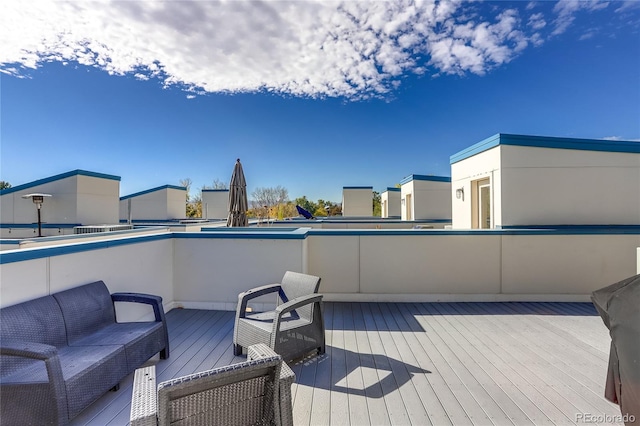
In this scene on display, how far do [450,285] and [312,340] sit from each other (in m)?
2.92

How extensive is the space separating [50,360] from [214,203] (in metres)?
18.5

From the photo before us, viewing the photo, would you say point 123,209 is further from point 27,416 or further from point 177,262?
point 27,416

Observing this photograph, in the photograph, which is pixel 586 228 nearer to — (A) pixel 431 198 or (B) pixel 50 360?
(B) pixel 50 360

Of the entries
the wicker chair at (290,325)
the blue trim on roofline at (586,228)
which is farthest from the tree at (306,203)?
the wicker chair at (290,325)

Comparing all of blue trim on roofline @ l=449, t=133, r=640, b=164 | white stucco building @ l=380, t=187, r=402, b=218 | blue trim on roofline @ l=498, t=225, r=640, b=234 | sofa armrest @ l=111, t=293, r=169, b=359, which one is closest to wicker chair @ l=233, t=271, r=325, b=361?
sofa armrest @ l=111, t=293, r=169, b=359

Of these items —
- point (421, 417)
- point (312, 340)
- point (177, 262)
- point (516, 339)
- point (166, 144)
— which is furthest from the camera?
point (166, 144)

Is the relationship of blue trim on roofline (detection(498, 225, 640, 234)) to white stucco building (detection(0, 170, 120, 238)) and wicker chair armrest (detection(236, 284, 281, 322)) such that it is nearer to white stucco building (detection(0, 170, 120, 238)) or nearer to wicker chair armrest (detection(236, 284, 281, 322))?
wicker chair armrest (detection(236, 284, 281, 322))

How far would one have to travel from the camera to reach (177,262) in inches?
178

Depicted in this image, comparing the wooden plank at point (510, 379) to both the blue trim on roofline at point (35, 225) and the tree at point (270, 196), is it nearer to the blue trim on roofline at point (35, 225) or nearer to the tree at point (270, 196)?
the blue trim on roofline at point (35, 225)

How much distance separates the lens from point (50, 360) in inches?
67.4

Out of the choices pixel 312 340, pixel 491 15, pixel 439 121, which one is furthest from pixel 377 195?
pixel 312 340

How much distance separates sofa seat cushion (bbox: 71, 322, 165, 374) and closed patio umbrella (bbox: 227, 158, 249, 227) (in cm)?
409

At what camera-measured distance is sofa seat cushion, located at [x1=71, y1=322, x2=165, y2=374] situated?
2.34 m

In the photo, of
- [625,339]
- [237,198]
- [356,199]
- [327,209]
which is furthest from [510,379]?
[327,209]
